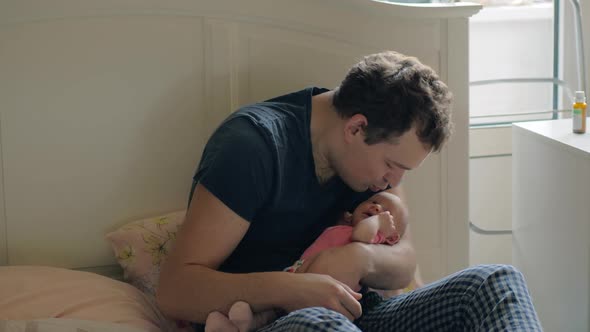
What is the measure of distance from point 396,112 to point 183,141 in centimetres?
57

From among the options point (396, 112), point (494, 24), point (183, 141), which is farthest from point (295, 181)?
point (494, 24)

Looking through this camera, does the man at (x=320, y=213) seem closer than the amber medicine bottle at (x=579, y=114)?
Yes

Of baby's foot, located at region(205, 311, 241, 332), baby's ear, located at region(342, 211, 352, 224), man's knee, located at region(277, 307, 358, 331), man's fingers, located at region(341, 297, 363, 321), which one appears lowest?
baby's foot, located at region(205, 311, 241, 332)

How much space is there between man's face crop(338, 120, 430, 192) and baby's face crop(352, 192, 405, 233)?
0.07m

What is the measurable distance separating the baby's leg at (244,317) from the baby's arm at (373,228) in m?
0.24

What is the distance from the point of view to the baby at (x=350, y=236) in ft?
4.33

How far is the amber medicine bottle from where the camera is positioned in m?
1.93

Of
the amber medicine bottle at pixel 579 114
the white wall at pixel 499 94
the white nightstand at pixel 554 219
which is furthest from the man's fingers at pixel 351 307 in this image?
the white wall at pixel 499 94

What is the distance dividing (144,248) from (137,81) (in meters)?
0.38

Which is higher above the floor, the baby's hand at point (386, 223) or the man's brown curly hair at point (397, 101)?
the man's brown curly hair at point (397, 101)

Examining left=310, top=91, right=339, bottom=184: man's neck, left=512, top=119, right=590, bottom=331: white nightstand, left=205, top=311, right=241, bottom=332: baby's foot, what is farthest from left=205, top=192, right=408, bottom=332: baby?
left=512, top=119, right=590, bottom=331: white nightstand

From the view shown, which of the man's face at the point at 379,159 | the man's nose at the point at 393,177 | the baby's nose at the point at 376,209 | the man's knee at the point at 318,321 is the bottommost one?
the man's knee at the point at 318,321

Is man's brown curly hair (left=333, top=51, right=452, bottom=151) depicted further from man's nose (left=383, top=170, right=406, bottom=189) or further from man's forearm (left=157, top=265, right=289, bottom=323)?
man's forearm (left=157, top=265, right=289, bottom=323)

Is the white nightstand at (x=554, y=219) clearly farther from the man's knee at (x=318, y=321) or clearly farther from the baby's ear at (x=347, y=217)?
the man's knee at (x=318, y=321)
